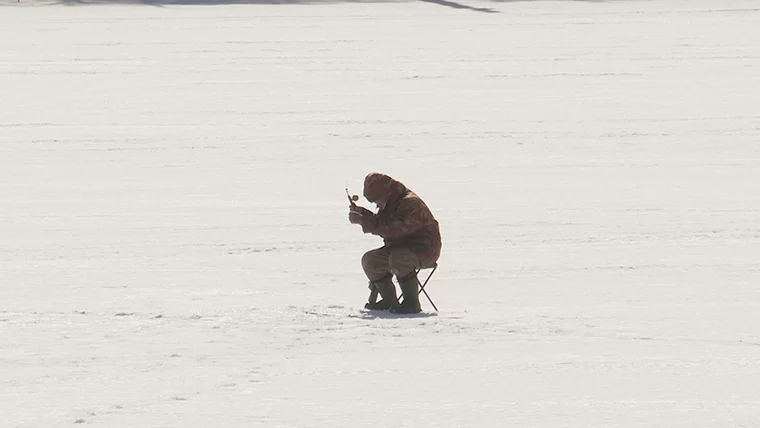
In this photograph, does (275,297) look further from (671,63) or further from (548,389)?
(671,63)

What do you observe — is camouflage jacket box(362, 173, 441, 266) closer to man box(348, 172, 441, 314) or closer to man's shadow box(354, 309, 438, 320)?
man box(348, 172, 441, 314)

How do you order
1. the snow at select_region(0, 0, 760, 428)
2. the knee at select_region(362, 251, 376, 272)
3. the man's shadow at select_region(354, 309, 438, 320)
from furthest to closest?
the knee at select_region(362, 251, 376, 272)
the man's shadow at select_region(354, 309, 438, 320)
the snow at select_region(0, 0, 760, 428)

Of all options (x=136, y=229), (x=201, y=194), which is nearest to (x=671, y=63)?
(x=201, y=194)

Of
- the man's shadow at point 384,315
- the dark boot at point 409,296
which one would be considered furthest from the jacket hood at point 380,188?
the man's shadow at point 384,315

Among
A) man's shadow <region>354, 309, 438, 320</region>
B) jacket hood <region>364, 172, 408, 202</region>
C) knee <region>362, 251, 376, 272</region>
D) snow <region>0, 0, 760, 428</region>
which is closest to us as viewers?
snow <region>0, 0, 760, 428</region>

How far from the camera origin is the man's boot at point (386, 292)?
20.5 feet

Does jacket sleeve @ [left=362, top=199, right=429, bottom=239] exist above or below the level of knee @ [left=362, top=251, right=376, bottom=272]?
above

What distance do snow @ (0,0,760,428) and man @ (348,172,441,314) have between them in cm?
17

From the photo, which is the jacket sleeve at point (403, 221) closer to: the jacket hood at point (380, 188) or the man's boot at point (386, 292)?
the jacket hood at point (380, 188)

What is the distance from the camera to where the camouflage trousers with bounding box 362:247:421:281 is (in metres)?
6.10

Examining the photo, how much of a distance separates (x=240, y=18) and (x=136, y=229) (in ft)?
39.6

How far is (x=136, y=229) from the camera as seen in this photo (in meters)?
8.60

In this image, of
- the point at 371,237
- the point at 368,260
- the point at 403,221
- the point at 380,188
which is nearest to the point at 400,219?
the point at 403,221

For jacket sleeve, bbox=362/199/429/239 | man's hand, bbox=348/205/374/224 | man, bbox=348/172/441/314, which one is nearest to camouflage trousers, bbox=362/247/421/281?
man, bbox=348/172/441/314
